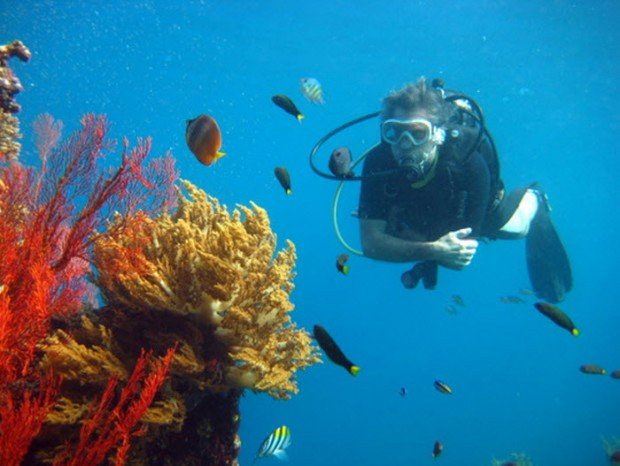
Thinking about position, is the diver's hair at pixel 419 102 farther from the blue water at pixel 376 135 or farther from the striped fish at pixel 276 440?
the striped fish at pixel 276 440

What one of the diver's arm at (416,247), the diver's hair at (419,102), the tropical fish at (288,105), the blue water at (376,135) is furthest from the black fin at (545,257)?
the blue water at (376,135)

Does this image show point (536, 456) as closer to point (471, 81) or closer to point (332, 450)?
point (332, 450)

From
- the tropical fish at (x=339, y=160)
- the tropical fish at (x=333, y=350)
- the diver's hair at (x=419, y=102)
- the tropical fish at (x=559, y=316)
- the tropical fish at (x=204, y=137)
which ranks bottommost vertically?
the tropical fish at (x=333, y=350)

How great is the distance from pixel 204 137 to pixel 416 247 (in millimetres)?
2963

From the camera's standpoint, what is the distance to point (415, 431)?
53.9 m

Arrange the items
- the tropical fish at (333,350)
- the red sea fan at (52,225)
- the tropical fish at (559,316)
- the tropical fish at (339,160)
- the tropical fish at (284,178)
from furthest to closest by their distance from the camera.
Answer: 1. the tropical fish at (339,160)
2. the tropical fish at (284,178)
3. the tropical fish at (559,316)
4. the red sea fan at (52,225)
5. the tropical fish at (333,350)

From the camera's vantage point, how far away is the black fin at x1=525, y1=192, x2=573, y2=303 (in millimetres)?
8562

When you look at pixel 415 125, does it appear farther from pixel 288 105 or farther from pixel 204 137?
pixel 204 137

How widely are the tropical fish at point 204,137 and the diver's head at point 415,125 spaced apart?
2867 millimetres

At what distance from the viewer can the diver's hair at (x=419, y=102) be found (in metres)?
5.82

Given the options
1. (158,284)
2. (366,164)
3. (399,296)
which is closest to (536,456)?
(366,164)

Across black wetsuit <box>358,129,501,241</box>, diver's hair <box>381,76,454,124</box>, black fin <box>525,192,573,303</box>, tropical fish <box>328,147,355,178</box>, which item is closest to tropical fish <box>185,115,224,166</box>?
tropical fish <box>328,147,355,178</box>

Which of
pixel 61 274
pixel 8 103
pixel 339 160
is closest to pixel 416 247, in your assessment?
pixel 339 160

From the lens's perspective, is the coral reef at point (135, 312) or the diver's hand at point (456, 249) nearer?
the coral reef at point (135, 312)
